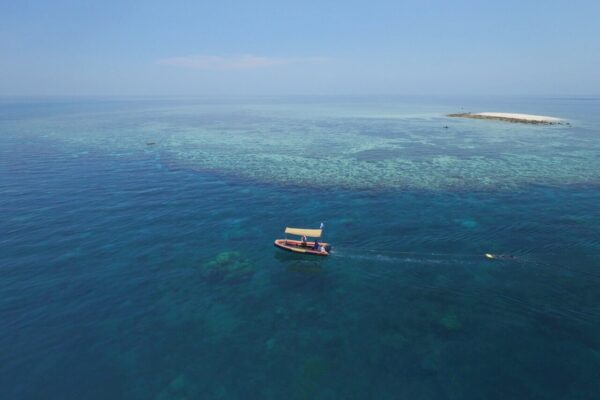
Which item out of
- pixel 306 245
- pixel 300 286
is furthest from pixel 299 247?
pixel 300 286

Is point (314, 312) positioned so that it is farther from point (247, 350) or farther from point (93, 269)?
point (93, 269)

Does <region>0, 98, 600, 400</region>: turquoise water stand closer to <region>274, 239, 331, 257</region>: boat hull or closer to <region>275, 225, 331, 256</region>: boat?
<region>274, 239, 331, 257</region>: boat hull

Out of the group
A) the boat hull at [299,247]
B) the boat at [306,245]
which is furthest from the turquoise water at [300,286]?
the boat at [306,245]

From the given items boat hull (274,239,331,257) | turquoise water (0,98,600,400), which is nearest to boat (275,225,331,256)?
boat hull (274,239,331,257)

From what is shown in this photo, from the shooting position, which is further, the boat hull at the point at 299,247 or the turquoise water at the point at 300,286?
the boat hull at the point at 299,247

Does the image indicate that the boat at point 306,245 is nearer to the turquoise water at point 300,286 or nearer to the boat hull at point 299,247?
the boat hull at point 299,247

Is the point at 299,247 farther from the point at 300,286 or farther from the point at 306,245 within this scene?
the point at 300,286
